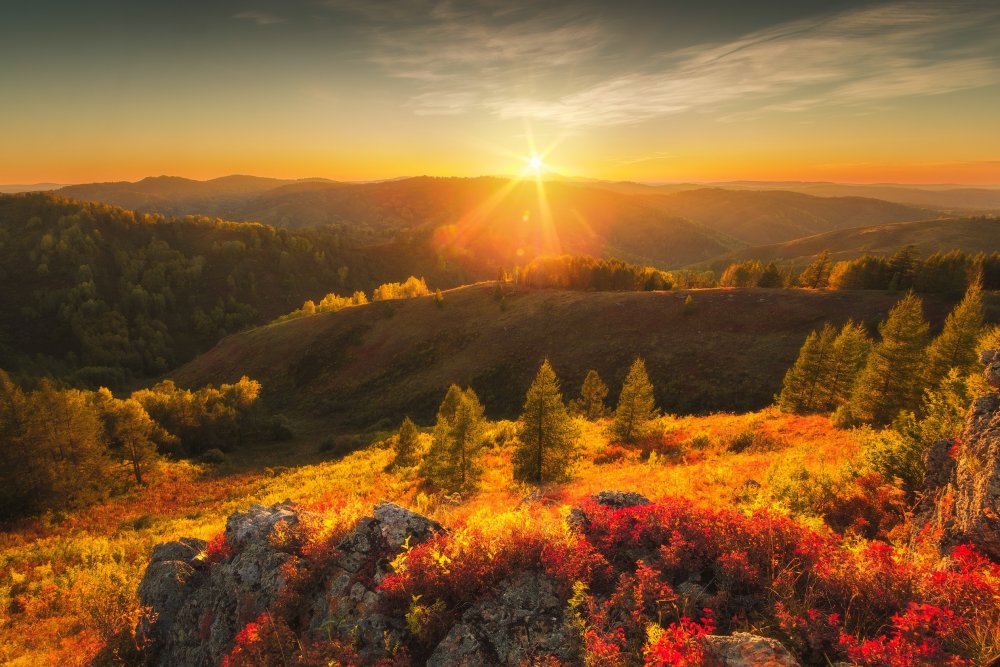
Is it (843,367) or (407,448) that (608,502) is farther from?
(843,367)

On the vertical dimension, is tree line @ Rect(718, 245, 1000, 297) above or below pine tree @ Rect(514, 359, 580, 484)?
above

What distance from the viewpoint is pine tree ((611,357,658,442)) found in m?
28.4

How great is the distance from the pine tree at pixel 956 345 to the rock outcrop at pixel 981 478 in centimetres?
2193

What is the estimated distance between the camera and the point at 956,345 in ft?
78.0

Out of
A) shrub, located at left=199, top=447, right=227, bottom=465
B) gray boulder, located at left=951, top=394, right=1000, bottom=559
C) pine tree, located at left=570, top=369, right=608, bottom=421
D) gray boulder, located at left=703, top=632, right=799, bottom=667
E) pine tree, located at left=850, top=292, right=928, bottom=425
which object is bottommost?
shrub, located at left=199, top=447, right=227, bottom=465

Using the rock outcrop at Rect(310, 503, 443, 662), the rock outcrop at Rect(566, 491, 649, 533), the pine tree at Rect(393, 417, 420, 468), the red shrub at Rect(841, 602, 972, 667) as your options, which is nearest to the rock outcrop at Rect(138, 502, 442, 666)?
the rock outcrop at Rect(310, 503, 443, 662)

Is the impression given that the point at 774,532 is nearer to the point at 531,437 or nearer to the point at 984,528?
the point at 984,528

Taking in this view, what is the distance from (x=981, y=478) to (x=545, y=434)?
17686 millimetres

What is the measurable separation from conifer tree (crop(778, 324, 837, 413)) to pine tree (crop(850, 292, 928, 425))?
6040 millimetres

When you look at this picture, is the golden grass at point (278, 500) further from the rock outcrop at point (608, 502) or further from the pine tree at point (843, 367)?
the pine tree at point (843, 367)

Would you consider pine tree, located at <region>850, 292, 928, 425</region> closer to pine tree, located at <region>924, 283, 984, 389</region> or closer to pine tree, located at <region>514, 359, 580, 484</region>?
pine tree, located at <region>924, 283, 984, 389</region>

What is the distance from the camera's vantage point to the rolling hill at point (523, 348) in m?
50.1

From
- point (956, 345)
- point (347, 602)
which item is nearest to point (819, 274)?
point (956, 345)

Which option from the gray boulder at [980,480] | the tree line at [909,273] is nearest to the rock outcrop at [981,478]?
the gray boulder at [980,480]
